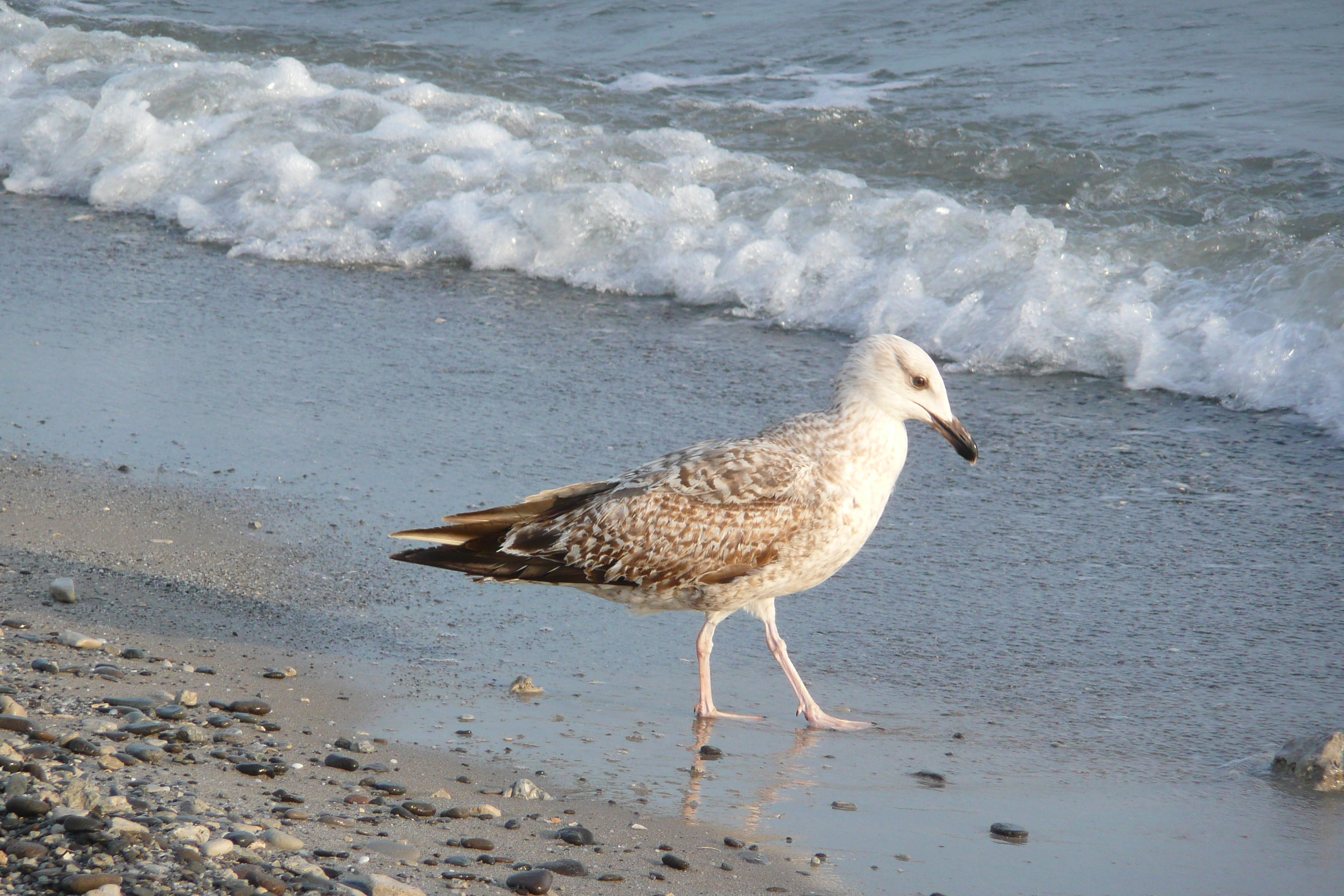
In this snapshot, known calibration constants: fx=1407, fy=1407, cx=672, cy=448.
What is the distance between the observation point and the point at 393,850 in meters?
3.23

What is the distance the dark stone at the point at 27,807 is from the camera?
2.94 metres

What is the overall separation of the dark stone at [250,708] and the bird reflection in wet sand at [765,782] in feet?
4.15

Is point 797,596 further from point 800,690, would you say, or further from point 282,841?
point 282,841

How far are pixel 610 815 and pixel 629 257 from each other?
643 cm

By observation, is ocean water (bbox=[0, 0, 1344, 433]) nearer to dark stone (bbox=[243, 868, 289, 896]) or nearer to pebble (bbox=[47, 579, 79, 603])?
pebble (bbox=[47, 579, 79, 603])

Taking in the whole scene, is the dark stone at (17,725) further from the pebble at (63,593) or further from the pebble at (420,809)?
the pebble at (63,593)

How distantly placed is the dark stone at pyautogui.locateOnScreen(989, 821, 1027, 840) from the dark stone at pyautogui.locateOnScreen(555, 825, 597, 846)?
1061 millimetres

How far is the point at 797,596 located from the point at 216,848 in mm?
2991

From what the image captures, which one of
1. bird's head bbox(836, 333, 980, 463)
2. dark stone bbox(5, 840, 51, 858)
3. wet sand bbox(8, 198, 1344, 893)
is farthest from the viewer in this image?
bird's head bbox(836, 333, 980, 463)

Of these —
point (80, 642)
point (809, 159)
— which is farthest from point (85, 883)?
point (809, 159)

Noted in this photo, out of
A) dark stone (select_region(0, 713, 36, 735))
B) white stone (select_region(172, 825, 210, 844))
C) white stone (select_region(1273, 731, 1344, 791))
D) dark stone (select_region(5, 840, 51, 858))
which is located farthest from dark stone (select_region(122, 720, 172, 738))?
white stone (select_region(1273, 731, 1344, 791))

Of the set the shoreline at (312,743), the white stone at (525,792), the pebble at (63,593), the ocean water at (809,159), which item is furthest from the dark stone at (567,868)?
the ocean water at (809,159)

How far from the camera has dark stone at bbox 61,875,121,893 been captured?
2656 millimetres

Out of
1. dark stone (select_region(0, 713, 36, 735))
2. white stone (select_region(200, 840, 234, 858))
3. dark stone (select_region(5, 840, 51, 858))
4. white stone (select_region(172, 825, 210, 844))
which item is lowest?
dark stone (select_region(0, 713, 36, 735))
